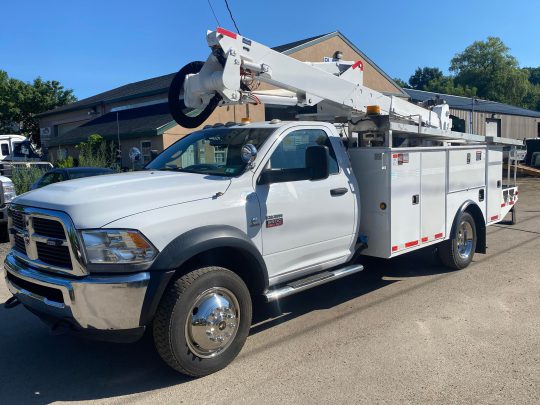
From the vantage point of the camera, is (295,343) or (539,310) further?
(539,310)

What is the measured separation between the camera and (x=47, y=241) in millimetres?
3762

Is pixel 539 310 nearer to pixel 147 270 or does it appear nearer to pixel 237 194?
pixel 237 194

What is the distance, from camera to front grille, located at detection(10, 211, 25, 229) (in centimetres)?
408

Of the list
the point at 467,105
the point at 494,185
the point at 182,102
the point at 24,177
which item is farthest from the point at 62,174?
the point at 467,105

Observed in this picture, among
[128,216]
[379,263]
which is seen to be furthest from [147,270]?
[379,263]

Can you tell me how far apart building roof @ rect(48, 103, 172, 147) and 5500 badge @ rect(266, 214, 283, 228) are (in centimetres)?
1559

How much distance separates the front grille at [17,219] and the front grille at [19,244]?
9 centimetres

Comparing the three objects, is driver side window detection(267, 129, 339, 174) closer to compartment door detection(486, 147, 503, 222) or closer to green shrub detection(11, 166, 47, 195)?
compartment door detection(486, 147, 503, 222)

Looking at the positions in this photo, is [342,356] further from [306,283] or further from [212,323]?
[212,323]

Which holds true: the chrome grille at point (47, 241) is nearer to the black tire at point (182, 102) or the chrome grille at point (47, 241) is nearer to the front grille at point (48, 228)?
the front grille at point (48, 228)

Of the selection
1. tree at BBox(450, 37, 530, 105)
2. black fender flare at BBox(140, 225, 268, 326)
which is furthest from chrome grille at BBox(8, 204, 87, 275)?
tree at BBox(450, 37, 530, 105)

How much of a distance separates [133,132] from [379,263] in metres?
15.7

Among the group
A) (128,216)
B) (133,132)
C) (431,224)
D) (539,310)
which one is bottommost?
(539,310)

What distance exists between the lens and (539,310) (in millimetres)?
5305
